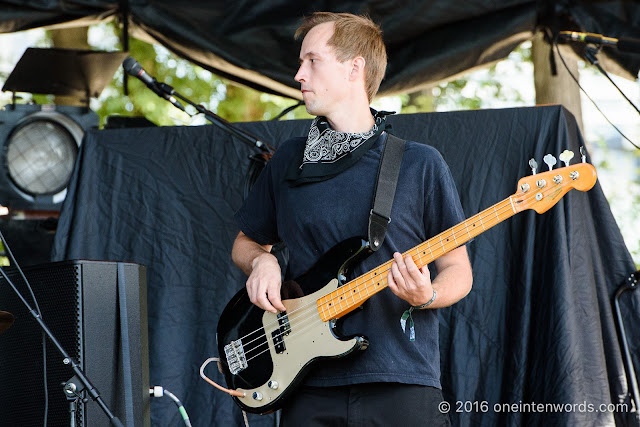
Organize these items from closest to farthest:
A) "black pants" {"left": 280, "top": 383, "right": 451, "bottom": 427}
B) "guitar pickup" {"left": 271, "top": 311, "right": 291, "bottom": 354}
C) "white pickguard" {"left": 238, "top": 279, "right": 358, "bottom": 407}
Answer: "black pants" {"left": 280, "top": 383, "right": 451, "bottom": 427}, "white pickguard" {"left": 238, "top": 279, "right": 358, "bottom": 407}, "guitar pickup" {"left": 271, "top": 311, "right": 291, "bottom": 354}

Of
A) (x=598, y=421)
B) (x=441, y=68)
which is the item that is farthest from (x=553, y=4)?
(x=598, y=421)

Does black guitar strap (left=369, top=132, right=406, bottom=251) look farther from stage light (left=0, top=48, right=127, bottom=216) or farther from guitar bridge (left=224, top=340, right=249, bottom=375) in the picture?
stage light (left=0, top=48, right=127, bottom=216)

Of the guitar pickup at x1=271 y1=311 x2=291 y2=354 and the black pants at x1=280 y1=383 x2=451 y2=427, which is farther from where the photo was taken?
the guitar pickup at x1=271 y1=311 x2=291 y2=354

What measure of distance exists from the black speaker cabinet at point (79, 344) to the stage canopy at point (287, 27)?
1.95m

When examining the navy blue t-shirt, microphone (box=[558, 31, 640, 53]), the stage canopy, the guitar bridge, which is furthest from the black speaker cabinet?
microphone (box=[558, 31, 640, 53])

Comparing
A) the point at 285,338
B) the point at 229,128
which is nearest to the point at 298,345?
the point at 285,338

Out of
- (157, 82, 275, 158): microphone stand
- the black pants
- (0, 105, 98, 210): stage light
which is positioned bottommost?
the black pants

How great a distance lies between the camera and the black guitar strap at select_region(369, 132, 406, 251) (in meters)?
2.48

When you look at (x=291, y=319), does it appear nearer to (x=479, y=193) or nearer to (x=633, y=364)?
(x=479, y=193)

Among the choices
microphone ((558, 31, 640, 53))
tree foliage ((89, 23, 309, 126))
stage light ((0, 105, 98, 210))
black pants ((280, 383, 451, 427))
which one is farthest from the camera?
tree foliage ((89, 23, 309, 126))

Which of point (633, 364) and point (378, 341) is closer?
point (378, 341)

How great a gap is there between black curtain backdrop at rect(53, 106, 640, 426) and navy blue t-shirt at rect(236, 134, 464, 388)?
1.00 metres

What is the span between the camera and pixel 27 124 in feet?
14.0

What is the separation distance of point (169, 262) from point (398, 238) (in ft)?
5.48
